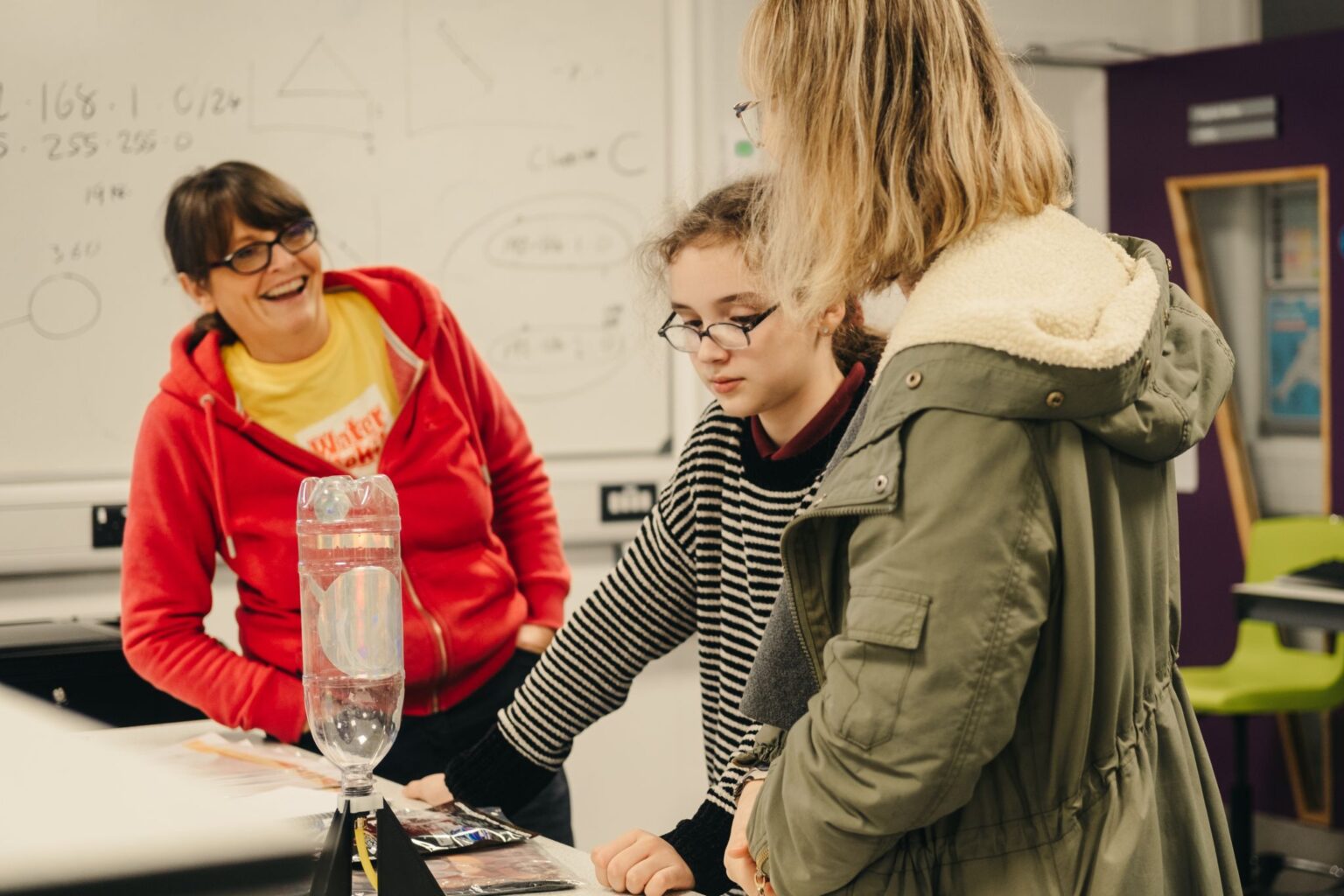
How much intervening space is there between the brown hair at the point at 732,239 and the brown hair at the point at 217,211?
715 mm

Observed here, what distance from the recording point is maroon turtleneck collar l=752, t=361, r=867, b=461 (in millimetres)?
1708

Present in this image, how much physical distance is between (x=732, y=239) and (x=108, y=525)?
201cm

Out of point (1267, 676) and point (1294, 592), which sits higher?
point (1294, 592)

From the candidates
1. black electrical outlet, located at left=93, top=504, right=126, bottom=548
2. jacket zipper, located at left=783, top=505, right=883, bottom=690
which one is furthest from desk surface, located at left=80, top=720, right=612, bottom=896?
black electrical outlet, located at left=93, top=504, right=126, bottom=548

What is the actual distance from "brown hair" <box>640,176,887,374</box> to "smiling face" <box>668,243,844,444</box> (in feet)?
0.05

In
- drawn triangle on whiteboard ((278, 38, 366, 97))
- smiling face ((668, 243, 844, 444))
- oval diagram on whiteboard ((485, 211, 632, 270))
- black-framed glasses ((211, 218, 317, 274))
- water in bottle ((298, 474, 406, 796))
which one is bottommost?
water in bottle ((298, 474, 406, 796))

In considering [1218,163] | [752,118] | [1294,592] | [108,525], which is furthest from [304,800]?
[1218,163]

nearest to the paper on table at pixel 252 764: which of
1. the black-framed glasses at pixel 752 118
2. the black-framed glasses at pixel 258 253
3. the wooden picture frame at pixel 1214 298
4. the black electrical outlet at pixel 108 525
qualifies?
the black-framed glasses at pixel 258 253

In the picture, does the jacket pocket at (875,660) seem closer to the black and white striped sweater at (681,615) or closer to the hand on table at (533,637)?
the black and white striped sweater at (681,615)

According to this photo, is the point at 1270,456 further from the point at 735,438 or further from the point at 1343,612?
the point at 735,438

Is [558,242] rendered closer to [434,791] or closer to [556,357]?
[556,357]

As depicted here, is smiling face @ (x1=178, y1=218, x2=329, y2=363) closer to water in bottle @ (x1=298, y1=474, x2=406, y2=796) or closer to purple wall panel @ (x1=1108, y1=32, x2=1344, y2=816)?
water in bottle @ (x1=298, y1=474, x2=406, y2=796)

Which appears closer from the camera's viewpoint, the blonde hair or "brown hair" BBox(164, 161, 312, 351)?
the blonde hair

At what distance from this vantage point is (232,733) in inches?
89.0
